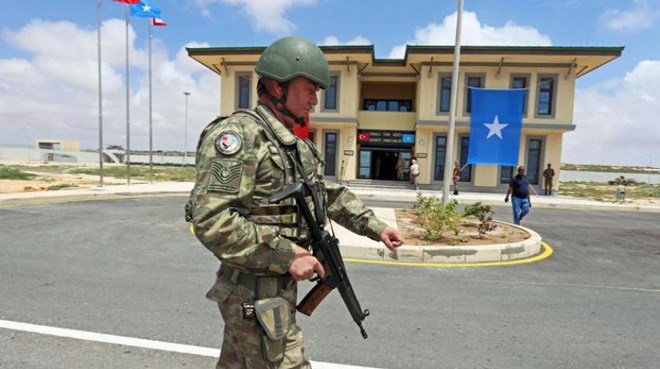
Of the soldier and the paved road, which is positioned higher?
the soldier

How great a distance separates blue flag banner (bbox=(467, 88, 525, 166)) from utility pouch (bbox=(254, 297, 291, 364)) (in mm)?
19355

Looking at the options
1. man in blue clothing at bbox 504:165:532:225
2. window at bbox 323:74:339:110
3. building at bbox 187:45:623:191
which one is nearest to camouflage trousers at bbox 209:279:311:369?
man in blue clothing at bbox 504:165:532:225

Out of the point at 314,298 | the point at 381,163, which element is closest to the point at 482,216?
the point at 314,298

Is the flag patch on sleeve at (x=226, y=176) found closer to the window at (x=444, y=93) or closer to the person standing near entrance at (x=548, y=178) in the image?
the window at (x=444, y=93)

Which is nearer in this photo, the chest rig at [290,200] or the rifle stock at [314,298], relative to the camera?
the chest rig at [290,200]

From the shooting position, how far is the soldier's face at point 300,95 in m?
1.77

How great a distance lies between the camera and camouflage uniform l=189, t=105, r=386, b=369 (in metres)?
1.47

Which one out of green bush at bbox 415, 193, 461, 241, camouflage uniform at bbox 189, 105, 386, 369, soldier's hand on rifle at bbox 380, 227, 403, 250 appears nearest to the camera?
camouflage uniform at bbox 189, 105, 386, 369

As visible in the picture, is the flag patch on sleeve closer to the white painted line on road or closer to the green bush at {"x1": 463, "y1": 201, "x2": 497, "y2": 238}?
the white painted line on road

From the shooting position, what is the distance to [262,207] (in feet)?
5.36

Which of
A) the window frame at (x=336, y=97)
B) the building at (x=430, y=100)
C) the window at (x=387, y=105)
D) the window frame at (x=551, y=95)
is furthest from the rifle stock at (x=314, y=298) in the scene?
the window at (x=387, y=105)

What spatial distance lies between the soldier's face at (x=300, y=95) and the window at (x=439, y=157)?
20.8m

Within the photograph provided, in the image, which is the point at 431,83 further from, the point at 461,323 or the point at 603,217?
the point at 461,323

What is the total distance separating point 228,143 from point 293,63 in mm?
493
